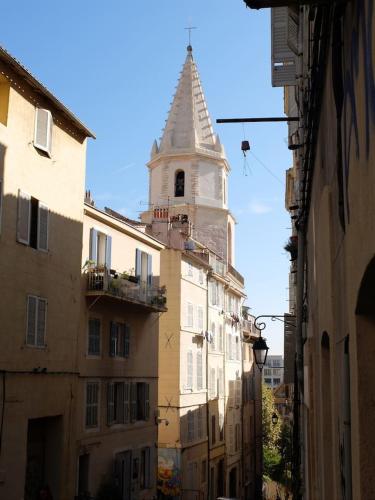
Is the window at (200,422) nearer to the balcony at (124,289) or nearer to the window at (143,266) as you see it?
the balcony at (124,289)

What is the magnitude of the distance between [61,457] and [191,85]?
4190cm

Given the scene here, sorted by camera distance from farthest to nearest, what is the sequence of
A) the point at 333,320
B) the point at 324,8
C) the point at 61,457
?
1. the point at 61,457
2. the point at 333,320
3. the point at 324,8

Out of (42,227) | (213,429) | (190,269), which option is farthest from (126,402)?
(213,429)

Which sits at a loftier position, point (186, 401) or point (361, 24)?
point (361, 24)

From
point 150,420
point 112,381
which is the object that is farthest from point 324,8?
point 150,420

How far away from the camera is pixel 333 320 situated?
6152 mm

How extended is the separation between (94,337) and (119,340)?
234 centimetres

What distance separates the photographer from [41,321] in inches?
779

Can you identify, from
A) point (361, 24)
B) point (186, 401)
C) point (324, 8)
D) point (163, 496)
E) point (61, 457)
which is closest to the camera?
point (361, 24)

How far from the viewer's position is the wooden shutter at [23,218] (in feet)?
61.4

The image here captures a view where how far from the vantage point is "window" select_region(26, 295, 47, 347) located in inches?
752

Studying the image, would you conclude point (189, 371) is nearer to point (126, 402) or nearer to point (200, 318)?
point (200, 318)

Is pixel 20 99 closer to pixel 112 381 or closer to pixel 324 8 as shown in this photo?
pixel 112 381

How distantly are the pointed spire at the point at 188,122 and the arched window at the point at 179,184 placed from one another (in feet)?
5.92
